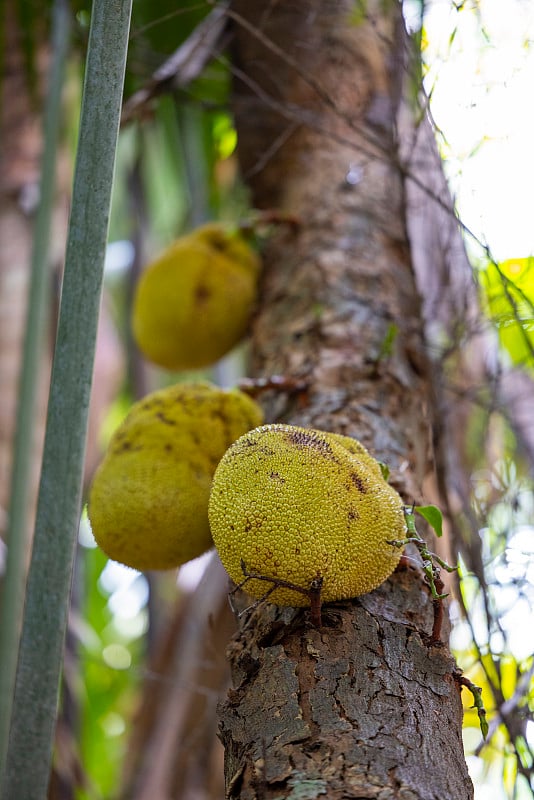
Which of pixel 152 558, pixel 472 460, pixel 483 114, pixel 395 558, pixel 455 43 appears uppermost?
pixel 455 43

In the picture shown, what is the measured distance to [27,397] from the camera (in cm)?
155

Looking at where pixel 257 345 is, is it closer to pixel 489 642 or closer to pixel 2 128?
pixel 489 642

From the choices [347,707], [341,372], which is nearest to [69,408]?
[347,707]

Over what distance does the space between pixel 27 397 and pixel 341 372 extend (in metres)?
0.59

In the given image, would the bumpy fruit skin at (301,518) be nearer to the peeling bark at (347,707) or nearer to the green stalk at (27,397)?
the peeling bark at (347,707)

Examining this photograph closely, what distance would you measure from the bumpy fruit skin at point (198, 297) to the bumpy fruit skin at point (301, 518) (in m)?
0.83

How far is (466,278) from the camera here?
1.76 m

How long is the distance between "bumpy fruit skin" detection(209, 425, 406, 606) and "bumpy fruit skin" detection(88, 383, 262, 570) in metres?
0.24

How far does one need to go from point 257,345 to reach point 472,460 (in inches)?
31.6

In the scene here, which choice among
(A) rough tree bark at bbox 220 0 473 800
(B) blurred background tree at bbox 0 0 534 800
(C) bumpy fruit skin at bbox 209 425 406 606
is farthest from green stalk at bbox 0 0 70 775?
(C) bumpy fruit skin at bbox 209 425 406 606

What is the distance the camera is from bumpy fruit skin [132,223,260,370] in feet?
5.86

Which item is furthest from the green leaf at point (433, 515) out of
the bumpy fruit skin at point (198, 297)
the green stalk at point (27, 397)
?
the bumpy fruit skin at point (198, 297)

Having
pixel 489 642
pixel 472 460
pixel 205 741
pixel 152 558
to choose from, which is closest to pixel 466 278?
pixel 472 460

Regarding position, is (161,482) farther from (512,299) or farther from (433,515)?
(512,299)
